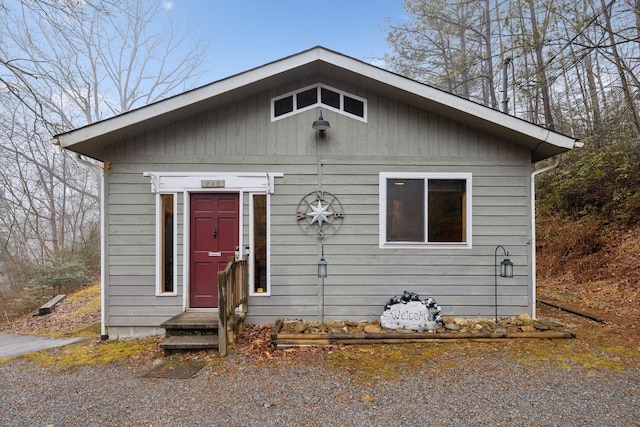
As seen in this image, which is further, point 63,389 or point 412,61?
point 412,61

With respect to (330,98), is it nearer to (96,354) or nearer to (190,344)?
(190,344)

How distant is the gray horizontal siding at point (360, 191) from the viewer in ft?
16.9

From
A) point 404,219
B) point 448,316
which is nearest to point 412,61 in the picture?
point 404,219

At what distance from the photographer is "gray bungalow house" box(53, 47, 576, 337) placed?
513 centimetres

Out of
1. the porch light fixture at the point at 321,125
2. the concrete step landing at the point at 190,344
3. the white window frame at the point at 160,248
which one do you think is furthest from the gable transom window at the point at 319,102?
the concrete step landing at the point at 190,344

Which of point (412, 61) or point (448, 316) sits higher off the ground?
point (412, 61)

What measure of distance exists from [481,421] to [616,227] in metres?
8.55

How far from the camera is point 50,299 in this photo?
27.0 ft

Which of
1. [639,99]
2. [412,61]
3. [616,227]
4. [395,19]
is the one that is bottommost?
[616,227]

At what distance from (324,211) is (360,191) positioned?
642mm

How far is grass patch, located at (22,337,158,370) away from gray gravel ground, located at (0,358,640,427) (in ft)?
1.05

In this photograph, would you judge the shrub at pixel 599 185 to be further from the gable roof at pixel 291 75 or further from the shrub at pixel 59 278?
the shrub at pixel 59 278

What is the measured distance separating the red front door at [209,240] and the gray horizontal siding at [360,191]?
24 centimetres

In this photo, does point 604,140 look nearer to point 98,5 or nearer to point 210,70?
point 98,5
